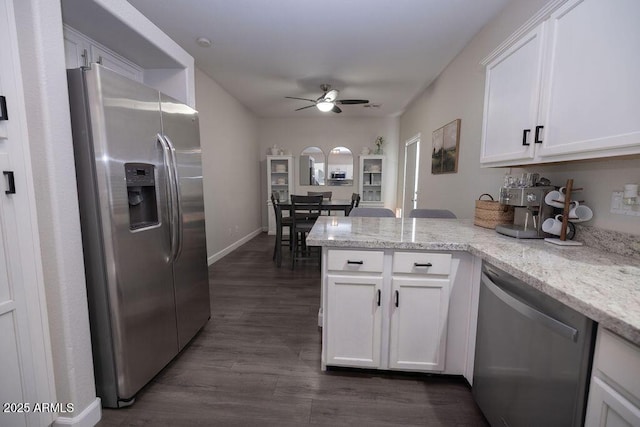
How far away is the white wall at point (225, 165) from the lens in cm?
369

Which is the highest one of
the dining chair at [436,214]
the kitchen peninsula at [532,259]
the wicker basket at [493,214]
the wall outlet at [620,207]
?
the wall outlet at [620,207]

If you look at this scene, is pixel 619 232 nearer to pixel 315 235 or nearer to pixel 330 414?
pixel 315 235

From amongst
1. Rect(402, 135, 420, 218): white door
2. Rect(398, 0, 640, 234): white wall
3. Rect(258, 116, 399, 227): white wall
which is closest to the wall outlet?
Rect(398, 0, 640, 234): white wall

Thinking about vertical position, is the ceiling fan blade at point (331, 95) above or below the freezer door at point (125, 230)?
above

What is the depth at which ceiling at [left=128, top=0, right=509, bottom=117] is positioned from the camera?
2.24 meters

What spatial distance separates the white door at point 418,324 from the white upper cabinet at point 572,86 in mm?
876

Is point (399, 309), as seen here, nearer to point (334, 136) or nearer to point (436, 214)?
point (436, 214)

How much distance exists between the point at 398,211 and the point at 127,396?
545 cm

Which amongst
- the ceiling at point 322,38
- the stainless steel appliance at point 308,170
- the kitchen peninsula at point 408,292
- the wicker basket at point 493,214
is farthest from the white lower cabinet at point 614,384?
the stainless steel appliance at point 308,170

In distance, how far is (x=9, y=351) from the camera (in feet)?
3.46

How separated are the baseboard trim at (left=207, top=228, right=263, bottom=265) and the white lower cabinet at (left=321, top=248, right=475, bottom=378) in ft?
9.05

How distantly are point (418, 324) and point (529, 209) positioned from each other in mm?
934

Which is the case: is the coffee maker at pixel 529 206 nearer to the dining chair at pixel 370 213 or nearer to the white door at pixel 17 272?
the dining chair at pixel 370 213

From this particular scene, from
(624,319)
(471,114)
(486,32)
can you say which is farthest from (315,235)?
(486,32)
